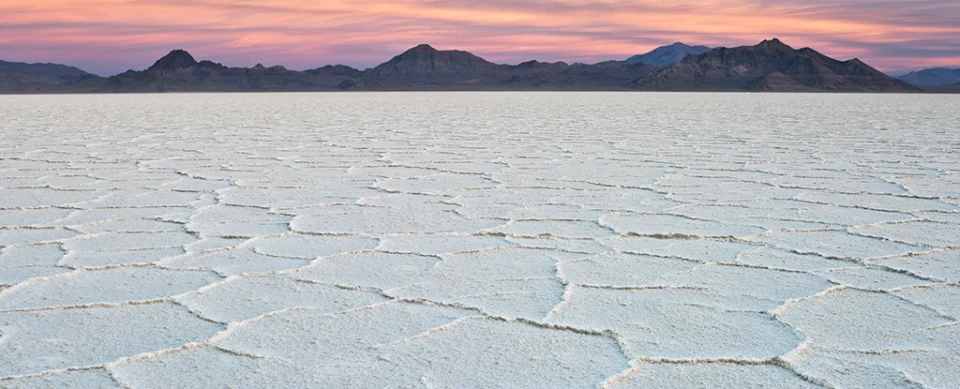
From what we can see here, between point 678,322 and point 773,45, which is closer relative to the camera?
point 678,322

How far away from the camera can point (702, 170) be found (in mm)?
4516

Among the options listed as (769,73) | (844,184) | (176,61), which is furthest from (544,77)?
(844,184)

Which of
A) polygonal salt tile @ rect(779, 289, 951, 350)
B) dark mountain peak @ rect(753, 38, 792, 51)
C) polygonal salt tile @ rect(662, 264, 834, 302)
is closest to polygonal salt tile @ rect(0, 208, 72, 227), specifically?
polygonal salt tile @ rect(662, 264, 834, 302)

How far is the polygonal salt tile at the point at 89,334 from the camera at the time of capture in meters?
1.57

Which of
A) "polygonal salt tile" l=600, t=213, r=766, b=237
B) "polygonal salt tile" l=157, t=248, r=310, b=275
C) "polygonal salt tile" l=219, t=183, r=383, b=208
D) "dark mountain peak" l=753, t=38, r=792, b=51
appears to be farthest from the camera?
"dark mountain peak" l=753, t=38, r=792, b=51

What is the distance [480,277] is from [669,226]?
88 centimetres

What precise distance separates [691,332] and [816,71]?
252ft

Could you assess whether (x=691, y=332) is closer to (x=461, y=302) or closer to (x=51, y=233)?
(x=461, y=302)

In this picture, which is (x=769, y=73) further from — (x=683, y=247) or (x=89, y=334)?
(x=89, y=334)

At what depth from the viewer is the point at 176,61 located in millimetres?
93812

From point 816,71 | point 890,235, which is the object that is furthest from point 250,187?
point 816,71

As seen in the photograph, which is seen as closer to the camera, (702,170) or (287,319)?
(287,319)

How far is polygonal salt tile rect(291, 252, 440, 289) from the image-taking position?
2.13 metres

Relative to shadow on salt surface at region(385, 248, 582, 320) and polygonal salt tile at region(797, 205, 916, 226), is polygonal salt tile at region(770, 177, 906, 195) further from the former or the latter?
shadow on salt surface at region(385, 248, 582, 320)
